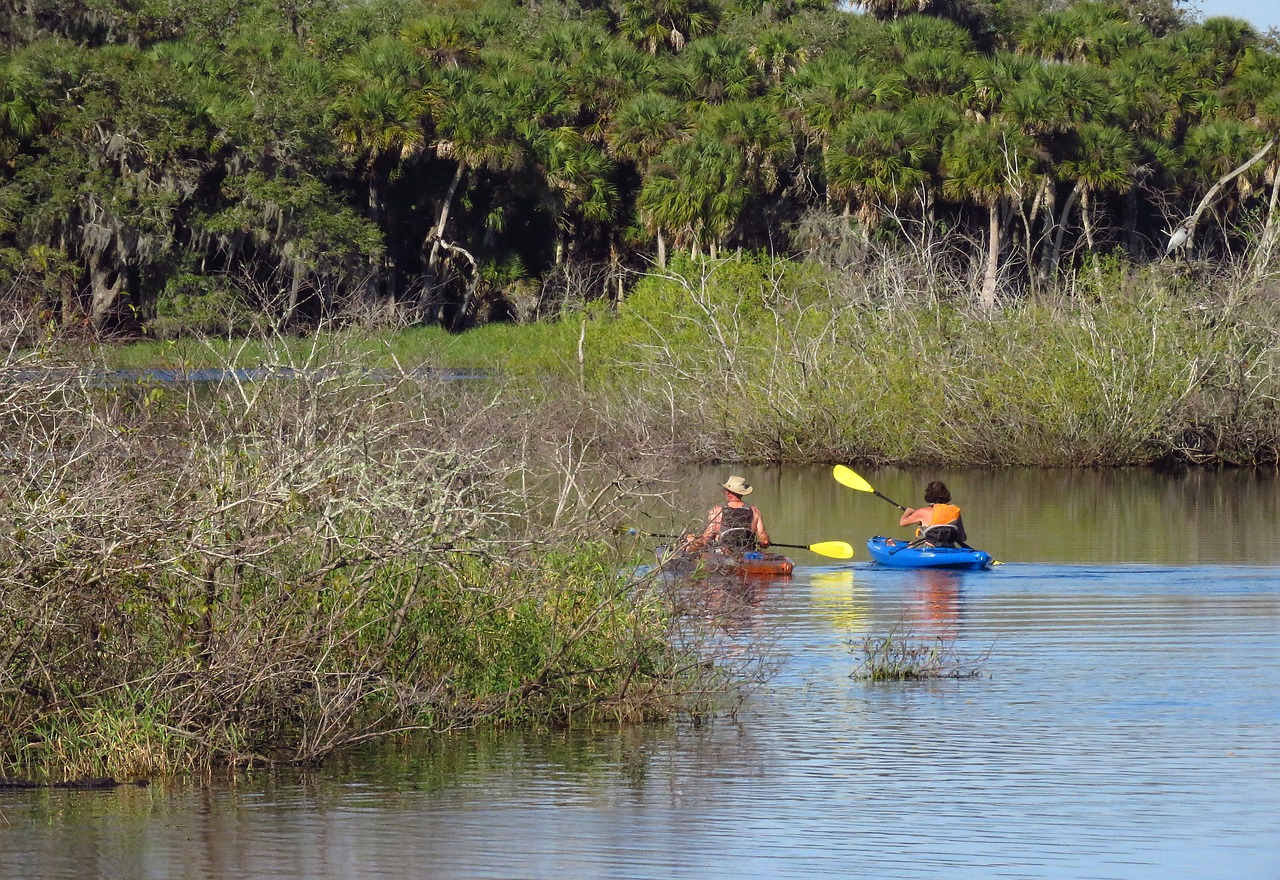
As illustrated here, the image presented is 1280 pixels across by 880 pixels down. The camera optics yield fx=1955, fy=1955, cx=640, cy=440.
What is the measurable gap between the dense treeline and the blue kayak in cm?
2247

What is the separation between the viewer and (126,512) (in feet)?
30.5

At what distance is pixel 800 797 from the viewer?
961 cm

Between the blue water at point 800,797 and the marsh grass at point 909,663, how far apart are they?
5.4 inches

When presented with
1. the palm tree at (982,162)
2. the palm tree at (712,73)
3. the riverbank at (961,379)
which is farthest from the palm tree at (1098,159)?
the riverbank at (961,379)

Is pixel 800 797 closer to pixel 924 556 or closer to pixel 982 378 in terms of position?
pixel 924 556

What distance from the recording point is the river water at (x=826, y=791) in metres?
8.45

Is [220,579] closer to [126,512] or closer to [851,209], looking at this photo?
[126,512]

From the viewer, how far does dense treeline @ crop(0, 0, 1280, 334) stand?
45625 millimetres

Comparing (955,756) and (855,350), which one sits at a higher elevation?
(855,350)

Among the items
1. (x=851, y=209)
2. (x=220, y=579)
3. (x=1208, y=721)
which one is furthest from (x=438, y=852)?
(x=851, y=209)

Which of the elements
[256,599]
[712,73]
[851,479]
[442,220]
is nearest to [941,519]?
[851,479]

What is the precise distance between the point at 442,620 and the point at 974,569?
10097 millimetres

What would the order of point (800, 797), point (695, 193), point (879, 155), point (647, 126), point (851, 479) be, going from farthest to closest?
1. point (647, 126)
2. point (879, 155)
3. point (695, 193)
4. point (851, 479)
5. point (800, 797)

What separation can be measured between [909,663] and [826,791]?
3559 millimetres
